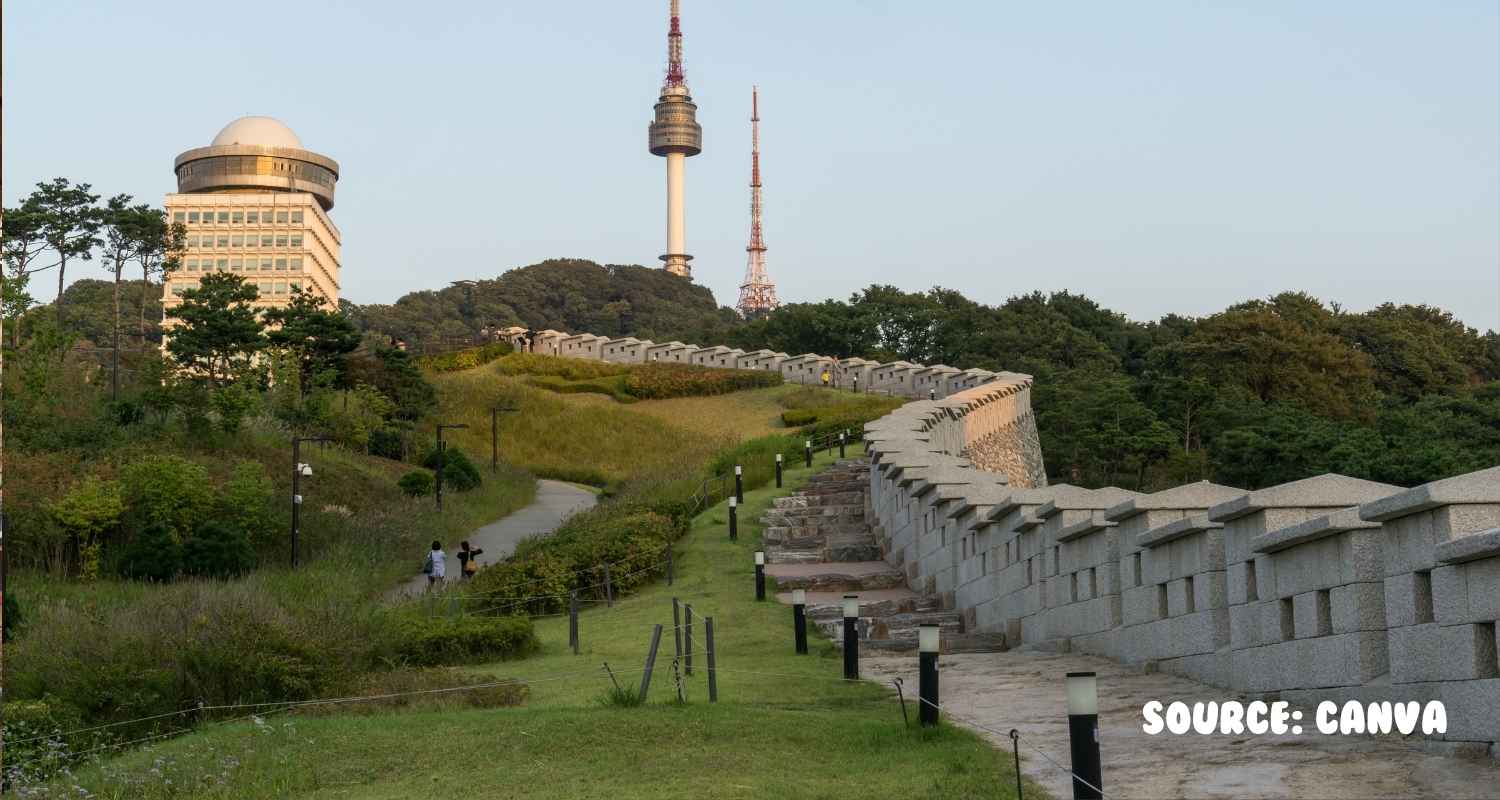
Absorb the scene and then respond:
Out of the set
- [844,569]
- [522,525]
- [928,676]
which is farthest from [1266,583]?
[522,525]

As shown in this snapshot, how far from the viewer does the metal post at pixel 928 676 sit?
1112 centimetres

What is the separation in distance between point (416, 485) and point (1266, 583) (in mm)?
36077

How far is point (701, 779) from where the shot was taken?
31.7 feet

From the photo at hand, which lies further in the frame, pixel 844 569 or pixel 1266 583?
pixel 844 569

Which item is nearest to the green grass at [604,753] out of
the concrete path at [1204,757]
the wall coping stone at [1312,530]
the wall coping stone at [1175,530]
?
the concrete path at [1204,757]

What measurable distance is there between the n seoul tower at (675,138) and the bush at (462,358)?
267 ft

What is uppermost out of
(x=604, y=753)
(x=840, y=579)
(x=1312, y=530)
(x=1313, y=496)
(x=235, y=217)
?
(x=235, y=217)

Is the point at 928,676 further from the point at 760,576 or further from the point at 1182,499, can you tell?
the point at 760,576

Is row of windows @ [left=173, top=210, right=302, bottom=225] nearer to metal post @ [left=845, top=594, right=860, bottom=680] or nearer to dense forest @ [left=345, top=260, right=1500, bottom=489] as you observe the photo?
dense forest @ [left=345, top=260, right=1500, bottom=489]

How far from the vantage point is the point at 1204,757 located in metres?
9.23

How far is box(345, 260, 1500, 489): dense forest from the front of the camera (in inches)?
2072

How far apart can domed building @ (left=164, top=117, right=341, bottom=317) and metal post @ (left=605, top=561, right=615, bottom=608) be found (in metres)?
97.4

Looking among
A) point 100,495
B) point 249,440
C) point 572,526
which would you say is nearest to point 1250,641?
point 572,526

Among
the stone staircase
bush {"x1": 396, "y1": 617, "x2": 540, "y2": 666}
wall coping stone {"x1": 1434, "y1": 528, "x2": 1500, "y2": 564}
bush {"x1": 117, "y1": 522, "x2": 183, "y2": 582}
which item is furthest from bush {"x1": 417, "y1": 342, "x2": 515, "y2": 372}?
wall coping stone {"x1": 1434, "y1": 528, "x2": 1500, "y2": 564}
